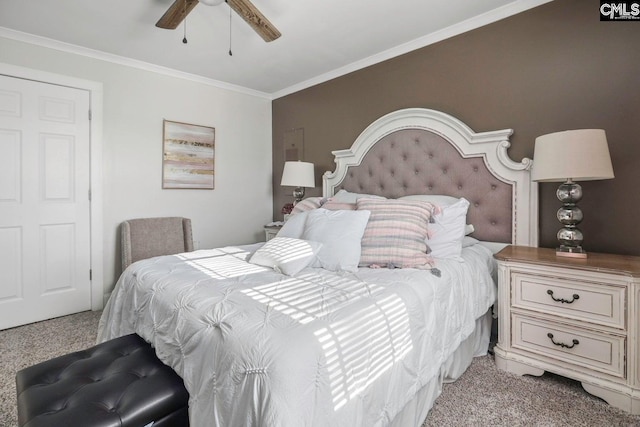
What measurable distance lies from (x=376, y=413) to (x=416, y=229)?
108cm

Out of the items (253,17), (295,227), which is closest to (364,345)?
(295,227)

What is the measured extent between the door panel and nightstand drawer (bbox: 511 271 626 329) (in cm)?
358

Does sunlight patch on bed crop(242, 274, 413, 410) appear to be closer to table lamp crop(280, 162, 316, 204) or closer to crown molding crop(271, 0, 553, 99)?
table lamp crop(280, 162, 316, 204)

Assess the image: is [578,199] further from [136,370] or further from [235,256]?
[136,370]

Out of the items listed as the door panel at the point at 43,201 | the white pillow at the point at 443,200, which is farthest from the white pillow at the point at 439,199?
the door panel at the point at 43,201

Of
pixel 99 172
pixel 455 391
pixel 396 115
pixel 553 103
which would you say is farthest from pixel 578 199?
pixel 99 172

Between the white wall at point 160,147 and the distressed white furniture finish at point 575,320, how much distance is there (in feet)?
9.86

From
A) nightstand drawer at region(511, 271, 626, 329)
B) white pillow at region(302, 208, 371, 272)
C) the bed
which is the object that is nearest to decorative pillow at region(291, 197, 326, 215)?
the bed

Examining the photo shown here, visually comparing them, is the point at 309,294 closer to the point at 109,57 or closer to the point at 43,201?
the point at 43,201

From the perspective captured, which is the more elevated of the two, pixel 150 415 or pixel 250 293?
pixel 250 293

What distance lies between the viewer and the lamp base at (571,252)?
5.71ft

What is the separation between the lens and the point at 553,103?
2.08 metres

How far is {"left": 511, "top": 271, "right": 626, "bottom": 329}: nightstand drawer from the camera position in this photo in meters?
1.53

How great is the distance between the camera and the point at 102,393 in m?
1.07
